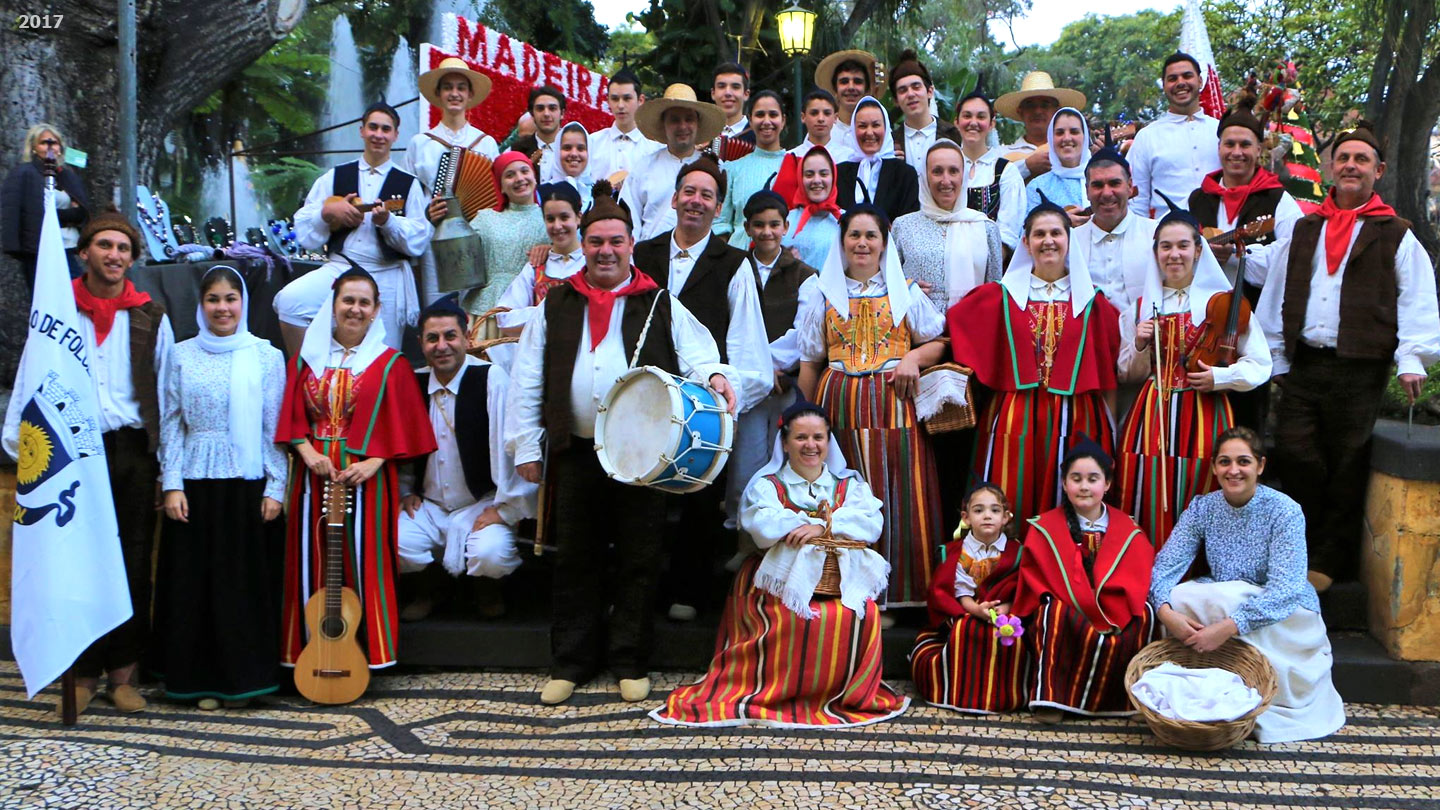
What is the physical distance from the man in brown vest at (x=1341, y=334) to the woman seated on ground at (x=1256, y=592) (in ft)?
1.96

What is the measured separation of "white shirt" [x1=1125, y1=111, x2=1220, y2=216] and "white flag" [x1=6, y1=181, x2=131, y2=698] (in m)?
4.55

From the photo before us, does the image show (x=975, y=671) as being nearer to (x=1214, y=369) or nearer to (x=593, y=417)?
(x=1214, y=369)

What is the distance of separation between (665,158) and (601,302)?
1.95 meters

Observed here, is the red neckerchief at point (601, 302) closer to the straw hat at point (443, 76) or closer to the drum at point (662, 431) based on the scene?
the drum at point (662, 431)

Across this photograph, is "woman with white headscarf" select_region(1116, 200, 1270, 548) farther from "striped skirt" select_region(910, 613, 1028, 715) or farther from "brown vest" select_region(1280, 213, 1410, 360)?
"striped skirt" select_region(910, 613, 1028, 715)

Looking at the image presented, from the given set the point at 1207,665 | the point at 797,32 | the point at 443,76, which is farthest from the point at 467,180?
the point at 797,32

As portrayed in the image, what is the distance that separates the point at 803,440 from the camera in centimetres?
473

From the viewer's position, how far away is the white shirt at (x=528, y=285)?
18.6 feet

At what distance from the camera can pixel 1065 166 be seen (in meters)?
6.33

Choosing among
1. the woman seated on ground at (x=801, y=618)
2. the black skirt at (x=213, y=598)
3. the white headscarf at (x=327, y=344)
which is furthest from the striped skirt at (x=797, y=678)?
the white headscarf at (x=327, y=344)

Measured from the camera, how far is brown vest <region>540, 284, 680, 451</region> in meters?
4.80

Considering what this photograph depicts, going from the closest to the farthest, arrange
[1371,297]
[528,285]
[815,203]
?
[1371,297] → [528,285] → [815,203]

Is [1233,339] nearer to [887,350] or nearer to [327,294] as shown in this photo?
[887,350]

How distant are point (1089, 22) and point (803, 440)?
52519mm
